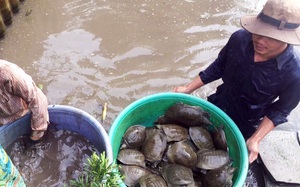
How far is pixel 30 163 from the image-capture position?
2.41 m

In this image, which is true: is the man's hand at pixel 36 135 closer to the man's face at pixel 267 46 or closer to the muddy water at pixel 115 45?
the muddy water at pixel 115 45

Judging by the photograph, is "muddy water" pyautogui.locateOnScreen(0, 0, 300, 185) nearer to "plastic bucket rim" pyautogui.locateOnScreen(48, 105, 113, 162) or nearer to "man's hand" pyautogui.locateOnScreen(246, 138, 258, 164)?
"plastic bucket rim" pyautogui.locateOnScreen(48, 105, 113, 162)

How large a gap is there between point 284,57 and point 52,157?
1877 millimetres

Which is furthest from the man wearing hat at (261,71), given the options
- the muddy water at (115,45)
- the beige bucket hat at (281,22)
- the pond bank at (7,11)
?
the pond bank at (7,11)

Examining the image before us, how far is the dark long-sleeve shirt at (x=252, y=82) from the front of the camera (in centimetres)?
219

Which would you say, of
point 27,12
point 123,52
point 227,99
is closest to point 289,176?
point 227,99

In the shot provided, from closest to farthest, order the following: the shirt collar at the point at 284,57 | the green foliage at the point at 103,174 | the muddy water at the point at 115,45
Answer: the green foliage at the point at 103,174, the shirt collar at the point at 284,57, the muddy water at the point at 115,45

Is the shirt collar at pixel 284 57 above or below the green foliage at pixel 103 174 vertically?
above

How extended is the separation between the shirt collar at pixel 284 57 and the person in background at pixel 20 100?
5.61 feet

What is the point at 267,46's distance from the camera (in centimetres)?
211

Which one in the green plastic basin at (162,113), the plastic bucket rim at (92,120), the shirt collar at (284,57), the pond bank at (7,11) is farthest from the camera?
the pond bank at (7,11)

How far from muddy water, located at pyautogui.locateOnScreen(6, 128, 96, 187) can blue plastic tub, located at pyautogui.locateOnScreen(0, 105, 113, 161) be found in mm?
56

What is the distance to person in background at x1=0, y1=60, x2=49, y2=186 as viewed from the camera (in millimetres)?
2135

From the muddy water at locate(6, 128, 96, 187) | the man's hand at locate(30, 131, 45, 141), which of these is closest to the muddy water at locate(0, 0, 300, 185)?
the muddy water at locate(6, 128, 96, 187)
